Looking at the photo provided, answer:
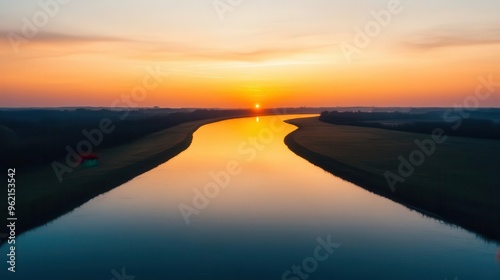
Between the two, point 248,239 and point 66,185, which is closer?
point 248,239

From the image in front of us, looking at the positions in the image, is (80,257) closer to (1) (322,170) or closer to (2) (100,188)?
(2) (100,188)

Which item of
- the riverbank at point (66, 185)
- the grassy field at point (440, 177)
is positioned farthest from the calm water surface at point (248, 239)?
the grassy field at point (440, 177)

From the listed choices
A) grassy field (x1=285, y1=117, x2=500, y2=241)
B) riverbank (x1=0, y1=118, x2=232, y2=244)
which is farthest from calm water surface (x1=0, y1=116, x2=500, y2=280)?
grassy field (x1=285, y1=117, x2=500, y2=241)

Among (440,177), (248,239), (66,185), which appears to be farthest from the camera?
(440,177)

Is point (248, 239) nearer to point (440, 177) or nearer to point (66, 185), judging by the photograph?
point (66, 185)

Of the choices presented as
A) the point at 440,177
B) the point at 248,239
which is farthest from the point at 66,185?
the point at 440,177
